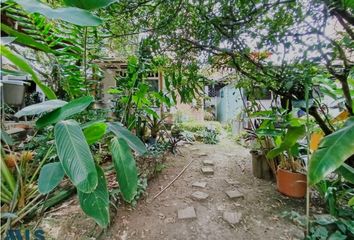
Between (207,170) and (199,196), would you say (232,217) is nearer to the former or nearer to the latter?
(199,196)

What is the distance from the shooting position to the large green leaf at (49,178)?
115 centimetres

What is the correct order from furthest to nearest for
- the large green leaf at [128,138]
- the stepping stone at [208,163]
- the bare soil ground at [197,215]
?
the stepping stone at [208,163], the bare soil ground at [197,215], the large green leaf at [128,138]

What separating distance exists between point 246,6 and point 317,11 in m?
0.62

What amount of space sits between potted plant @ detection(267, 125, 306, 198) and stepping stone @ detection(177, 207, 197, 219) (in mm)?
1118

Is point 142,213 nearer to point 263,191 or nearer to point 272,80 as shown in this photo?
point 263,191

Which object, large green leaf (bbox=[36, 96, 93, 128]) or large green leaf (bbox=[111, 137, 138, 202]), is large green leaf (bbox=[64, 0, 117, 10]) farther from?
large green leaf (bbox=[111, 137, 138, 202])

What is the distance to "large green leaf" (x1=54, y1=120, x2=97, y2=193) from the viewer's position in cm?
102

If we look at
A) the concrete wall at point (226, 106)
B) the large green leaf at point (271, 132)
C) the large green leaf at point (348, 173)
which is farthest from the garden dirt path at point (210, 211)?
the concrete wall at point (226, 106)

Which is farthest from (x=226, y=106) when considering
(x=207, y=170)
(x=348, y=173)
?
(x=348, y=173)

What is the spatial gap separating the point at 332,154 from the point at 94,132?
1.54 metres

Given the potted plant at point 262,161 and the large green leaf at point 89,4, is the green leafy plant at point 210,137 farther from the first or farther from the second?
the large green leaf at point 89,4

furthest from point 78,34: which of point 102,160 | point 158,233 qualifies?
point 158,233

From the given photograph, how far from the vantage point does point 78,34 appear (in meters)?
2.65

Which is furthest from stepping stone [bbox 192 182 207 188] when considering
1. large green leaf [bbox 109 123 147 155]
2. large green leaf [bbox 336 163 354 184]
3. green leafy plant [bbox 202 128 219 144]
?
green leafy plant [bbox 202 128 219 144]
